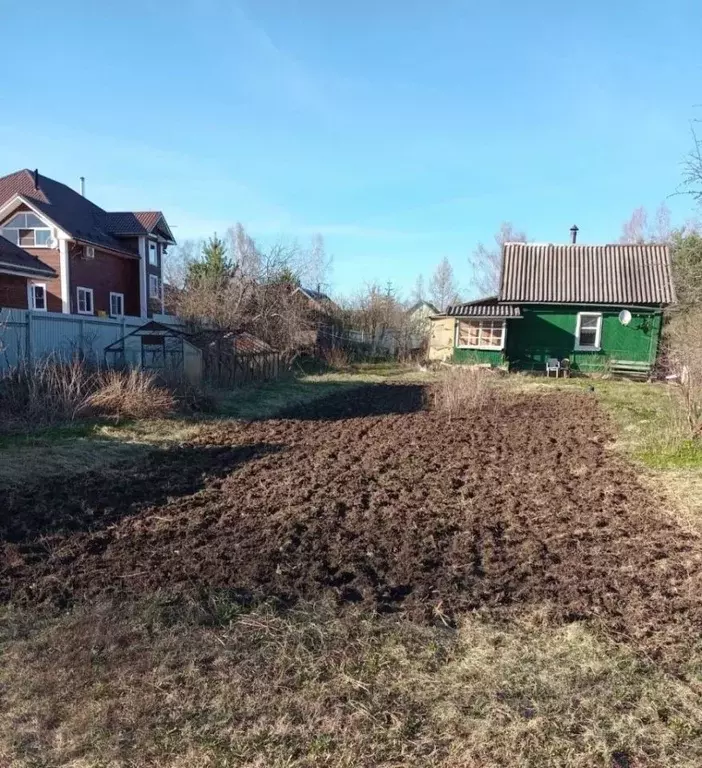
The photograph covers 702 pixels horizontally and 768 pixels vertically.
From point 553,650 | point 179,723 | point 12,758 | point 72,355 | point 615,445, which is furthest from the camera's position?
point 72,355

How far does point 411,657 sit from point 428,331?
2620 cm

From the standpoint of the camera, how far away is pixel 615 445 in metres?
9.25

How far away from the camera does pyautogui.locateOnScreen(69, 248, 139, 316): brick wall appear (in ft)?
81.4

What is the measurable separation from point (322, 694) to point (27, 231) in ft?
86.8

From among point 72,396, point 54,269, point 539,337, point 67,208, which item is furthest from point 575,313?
point 67,208

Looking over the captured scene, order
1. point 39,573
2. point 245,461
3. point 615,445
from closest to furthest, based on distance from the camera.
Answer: point 39,573, point 245,461, point 615,445

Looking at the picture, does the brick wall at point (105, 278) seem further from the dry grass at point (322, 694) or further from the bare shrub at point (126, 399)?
the dry grass at point (322, 694)

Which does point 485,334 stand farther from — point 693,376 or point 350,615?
point 350,615

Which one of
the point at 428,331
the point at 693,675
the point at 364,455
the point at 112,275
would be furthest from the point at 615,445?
the point at 112,275

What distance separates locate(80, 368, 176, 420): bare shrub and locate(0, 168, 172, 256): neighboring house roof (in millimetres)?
15415

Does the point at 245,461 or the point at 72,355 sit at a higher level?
the point at 72,355

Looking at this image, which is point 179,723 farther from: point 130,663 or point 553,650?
point 553,650

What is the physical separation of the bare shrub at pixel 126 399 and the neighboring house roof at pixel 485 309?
13.7m

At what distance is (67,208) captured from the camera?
26016 millimetres
